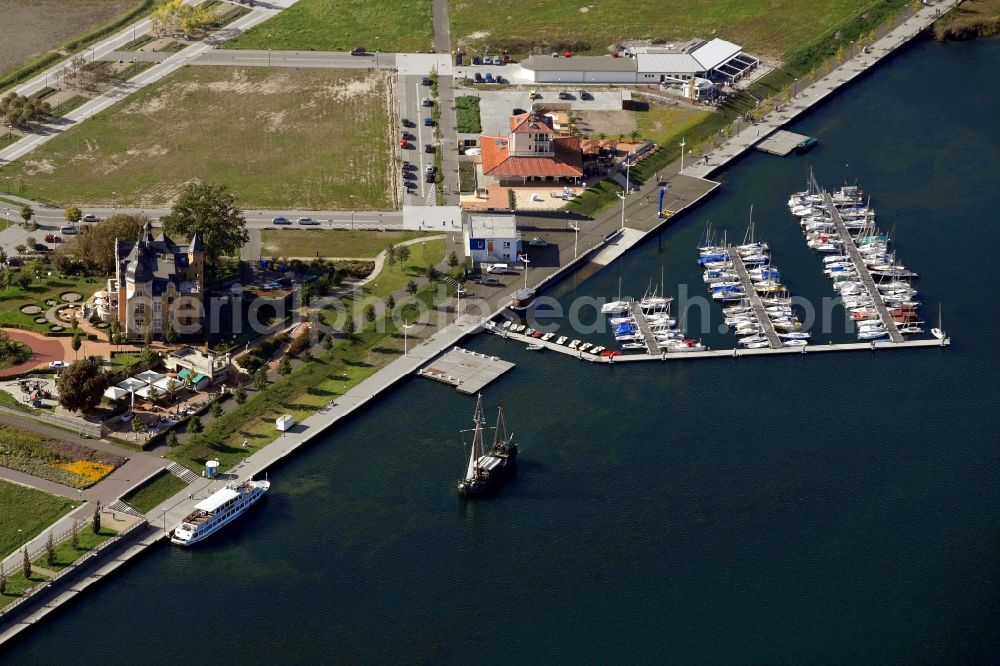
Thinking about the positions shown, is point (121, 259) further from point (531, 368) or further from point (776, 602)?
point (776, 602)

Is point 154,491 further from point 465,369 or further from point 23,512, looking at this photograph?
point 465,369

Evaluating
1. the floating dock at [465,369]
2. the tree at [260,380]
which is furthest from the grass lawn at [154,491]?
the floating dock at [465,369]

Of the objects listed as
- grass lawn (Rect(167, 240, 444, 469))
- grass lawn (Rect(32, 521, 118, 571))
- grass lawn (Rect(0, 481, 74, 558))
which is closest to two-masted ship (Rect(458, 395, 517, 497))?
grass lawn (Rect(167, 240, 444, 469))

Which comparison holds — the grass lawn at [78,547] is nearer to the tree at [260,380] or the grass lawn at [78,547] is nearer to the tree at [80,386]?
the tree at [80,386]

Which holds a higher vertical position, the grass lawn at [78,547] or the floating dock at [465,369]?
the floating dock at [465,369]

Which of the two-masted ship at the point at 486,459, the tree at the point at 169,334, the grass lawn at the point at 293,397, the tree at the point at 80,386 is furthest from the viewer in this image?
the tree at the point at 169,334
